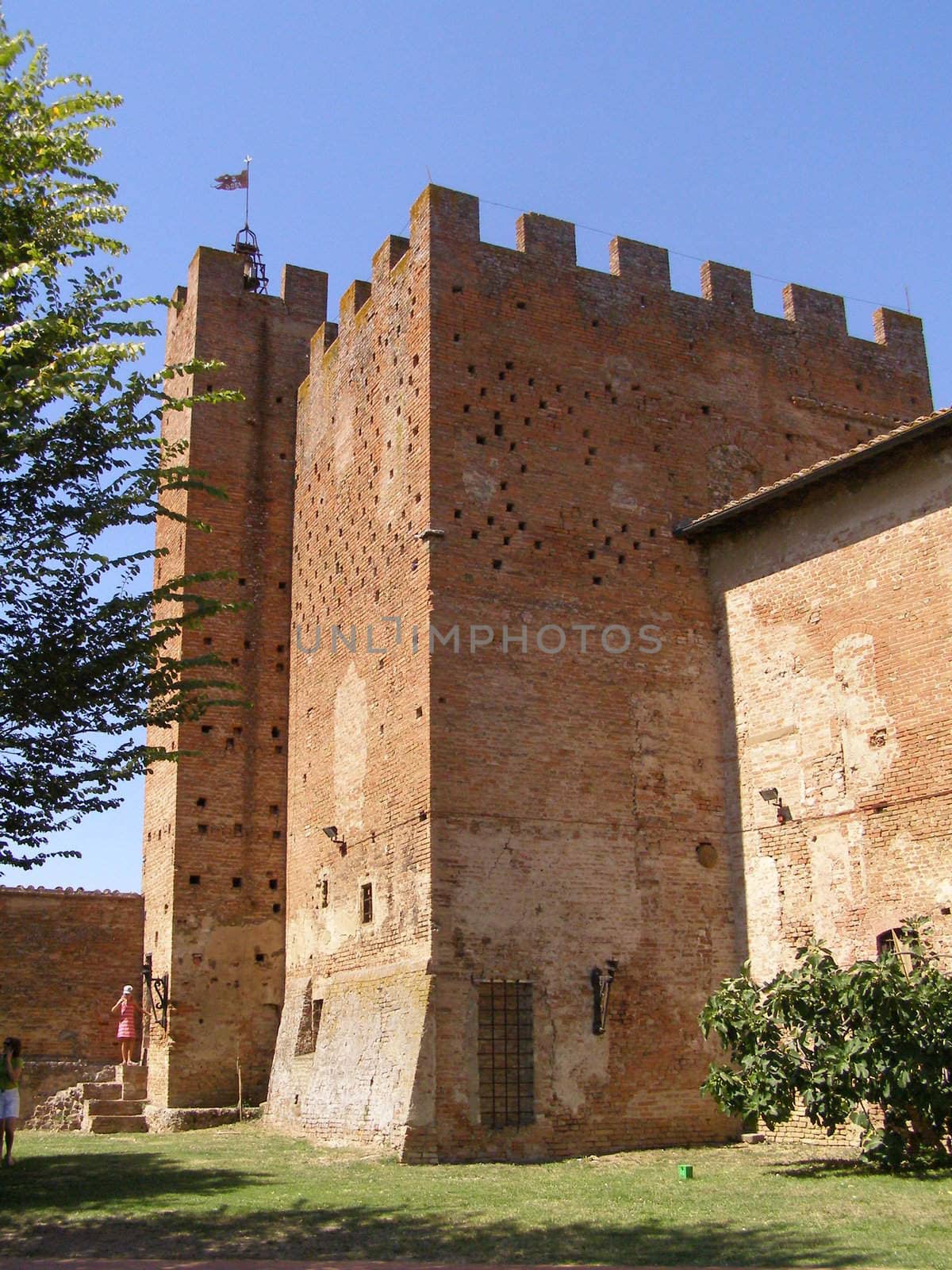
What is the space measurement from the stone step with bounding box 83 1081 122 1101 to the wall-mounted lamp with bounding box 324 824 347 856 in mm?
4999

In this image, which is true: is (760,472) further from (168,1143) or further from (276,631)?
(168,1143)

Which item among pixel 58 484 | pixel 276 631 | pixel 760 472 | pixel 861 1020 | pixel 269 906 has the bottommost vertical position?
pixel 861 1020

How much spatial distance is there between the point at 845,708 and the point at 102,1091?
11.4m

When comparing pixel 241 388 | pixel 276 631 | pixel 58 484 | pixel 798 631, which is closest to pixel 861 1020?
pixel 798 631

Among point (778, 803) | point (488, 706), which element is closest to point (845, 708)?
point (778, 803)

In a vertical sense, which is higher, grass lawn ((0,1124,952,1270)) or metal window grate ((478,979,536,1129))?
metal window grate ((478,979,536,1129))

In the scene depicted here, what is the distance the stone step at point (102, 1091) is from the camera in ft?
60.0

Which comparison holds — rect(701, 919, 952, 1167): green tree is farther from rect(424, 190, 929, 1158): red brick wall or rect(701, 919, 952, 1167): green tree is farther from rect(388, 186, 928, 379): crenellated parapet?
rect(388, 186, 928, 379): crenellated parapet

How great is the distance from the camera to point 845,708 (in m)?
14.2

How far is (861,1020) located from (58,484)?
313 inches

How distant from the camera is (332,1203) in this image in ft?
33.3

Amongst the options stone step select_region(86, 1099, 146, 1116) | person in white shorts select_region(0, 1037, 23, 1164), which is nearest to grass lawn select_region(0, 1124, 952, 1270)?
person in white shorts select_region(0, 1037, 23, 1164)

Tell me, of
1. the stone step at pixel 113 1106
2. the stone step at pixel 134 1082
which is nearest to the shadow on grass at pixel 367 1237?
the stone step at pixel 113 1106

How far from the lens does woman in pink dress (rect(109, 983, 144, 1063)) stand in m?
19.1
